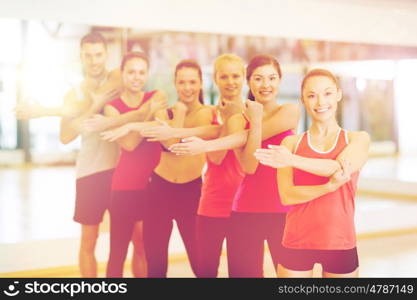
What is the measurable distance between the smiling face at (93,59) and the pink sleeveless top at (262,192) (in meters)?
1.65

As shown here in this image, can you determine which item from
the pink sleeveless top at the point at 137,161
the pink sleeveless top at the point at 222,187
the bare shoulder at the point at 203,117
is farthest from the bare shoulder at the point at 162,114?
the pink sleeveless top at the point at 222,187

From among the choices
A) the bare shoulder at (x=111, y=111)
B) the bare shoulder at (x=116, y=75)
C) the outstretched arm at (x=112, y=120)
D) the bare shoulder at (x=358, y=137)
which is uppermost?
the bare shoulder at (x=116, y=75)

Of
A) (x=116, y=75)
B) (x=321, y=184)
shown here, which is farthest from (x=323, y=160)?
(x=116, y=75)

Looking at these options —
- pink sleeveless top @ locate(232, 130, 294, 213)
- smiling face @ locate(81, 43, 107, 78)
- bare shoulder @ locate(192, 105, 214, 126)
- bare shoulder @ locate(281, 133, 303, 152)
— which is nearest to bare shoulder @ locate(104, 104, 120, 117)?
smiling face @ locate(81, 43, 107, 78)

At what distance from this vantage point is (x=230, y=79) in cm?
602

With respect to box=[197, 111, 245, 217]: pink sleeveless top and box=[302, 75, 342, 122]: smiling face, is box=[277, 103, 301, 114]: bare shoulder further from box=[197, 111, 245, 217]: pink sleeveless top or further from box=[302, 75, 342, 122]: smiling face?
box=[197, 111, 245, 217]: pink sleeveless top

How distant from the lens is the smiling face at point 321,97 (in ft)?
17.9

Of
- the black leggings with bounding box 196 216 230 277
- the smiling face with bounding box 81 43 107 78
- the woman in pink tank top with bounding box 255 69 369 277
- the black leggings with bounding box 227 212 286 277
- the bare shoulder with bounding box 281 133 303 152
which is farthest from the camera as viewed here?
the smiling face with bounding box 81 43 107 78

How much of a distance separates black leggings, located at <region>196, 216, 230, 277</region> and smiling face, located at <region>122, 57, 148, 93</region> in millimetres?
1318

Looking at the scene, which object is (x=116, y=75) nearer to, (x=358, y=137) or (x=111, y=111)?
(x=111, y=111)

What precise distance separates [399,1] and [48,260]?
5.17 m

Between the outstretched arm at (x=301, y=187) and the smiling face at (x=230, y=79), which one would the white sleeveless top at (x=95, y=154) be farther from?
the outstretched arm at (x=301, y=187)

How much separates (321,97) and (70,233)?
351 cm

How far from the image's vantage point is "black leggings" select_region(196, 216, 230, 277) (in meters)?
5.89
